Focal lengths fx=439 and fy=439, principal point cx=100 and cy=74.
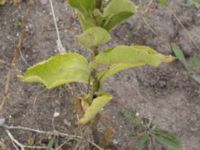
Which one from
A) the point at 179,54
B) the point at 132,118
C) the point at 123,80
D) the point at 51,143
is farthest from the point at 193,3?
the point at 51,143

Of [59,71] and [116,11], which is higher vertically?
[116,11]

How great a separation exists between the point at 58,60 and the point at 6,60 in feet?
2.21

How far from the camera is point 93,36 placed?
3.40 ft

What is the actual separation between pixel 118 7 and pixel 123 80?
0.70m

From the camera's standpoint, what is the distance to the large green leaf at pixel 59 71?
1054mm

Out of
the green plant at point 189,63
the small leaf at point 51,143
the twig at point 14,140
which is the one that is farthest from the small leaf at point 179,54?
the twig at point 14,140

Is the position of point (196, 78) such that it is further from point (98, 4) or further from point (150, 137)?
point (98, 4)

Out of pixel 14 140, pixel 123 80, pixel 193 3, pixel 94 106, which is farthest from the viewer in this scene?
pixel 193 3

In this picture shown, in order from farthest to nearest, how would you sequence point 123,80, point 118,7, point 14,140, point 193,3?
point 193,3
point 123,80
point 14,140
point 118,7

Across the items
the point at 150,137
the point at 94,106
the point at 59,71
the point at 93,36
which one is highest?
the point at 93,36

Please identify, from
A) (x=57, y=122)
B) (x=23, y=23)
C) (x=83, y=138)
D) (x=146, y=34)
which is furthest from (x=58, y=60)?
(x=146, y=34)

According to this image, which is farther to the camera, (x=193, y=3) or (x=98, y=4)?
(x=193, y=3)

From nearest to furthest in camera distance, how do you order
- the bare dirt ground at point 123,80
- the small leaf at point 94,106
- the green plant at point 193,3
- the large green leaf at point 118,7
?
the large green leaf at point 118,7 < the small leaf at point 94,106 < the bare dirt ground at point 123,80 < the green plant at point 193,3

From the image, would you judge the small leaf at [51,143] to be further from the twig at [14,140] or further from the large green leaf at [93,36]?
the large green leaf at [93,36]
